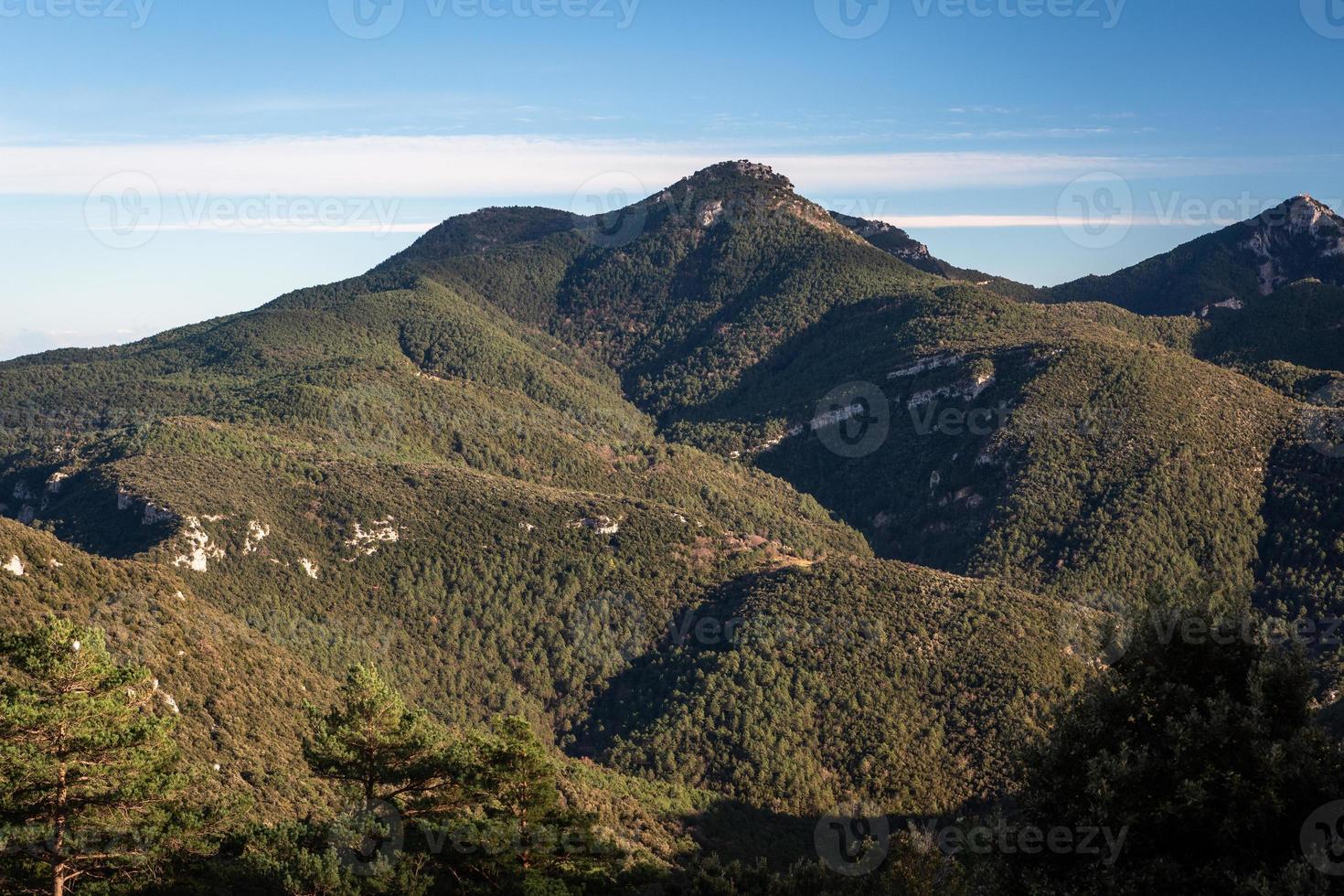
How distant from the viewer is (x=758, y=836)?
6844cm

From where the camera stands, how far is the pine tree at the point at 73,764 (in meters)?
27.2

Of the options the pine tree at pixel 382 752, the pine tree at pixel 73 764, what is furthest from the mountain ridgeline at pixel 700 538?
the pine tree at pixel 73 764

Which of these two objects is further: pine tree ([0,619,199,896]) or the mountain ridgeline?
the mountain ridgeline

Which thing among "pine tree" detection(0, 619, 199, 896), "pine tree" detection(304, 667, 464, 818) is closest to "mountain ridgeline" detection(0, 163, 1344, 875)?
"pine tree" detection(304, 667, 464, 818)

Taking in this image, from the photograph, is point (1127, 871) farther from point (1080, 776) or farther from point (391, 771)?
point (391, 771)

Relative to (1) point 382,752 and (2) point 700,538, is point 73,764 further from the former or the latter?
(2) point 700,538

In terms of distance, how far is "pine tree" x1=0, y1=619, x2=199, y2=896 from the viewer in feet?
89.3

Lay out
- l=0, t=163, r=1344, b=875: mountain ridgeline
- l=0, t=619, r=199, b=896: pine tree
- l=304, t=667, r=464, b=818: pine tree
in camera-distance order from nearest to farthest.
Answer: l=0, t=619, r=199, b=896: pine tree < l=304, t=667, r=464, b=818: pine tree < l=0, t=163, r=1344, b=875: mountain ridgeline

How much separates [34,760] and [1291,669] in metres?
31.8

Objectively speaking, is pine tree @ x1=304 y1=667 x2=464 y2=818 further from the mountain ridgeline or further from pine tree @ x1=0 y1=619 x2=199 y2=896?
the mountain ridgeline

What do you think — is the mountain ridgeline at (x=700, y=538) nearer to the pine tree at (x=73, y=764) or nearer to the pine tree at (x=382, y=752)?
the pine tree at (x=382, y=752)

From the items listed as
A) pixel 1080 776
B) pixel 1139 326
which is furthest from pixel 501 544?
pixel 1139 326

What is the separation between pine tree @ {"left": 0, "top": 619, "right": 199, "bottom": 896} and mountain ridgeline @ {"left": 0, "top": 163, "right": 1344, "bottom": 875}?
75.3ft

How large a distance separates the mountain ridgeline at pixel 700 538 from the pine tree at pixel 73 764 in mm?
22943
